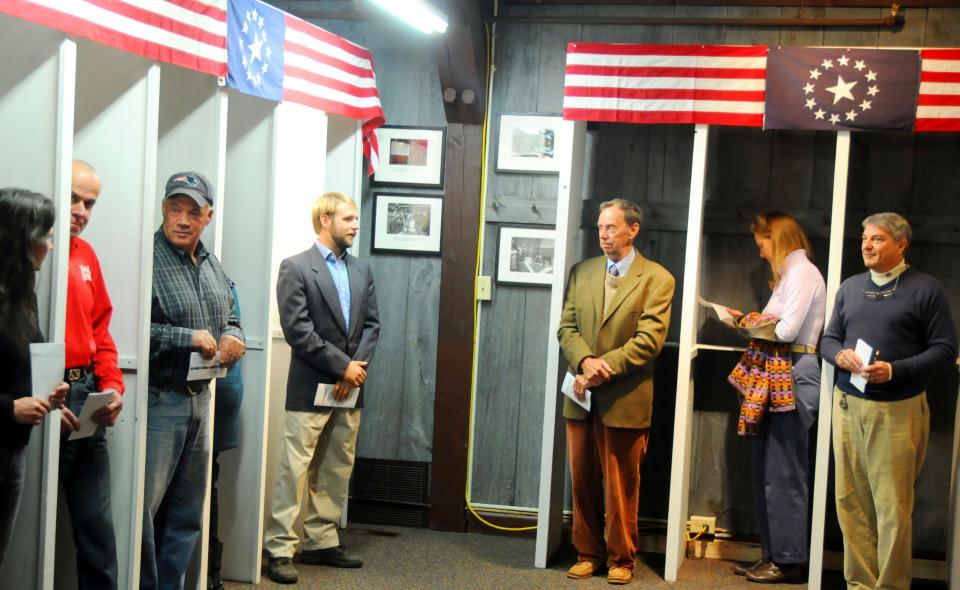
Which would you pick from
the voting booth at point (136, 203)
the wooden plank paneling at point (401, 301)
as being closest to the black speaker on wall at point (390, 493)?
the wooden plank paneling at point (401, 301)

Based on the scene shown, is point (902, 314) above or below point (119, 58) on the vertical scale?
below

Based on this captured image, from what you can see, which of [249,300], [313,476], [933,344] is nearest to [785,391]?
[933,344]

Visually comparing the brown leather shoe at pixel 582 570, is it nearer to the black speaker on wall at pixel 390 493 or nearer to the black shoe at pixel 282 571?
the black speaker on wall at pixel 390 493

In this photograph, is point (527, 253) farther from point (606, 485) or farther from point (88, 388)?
point (88, 388)

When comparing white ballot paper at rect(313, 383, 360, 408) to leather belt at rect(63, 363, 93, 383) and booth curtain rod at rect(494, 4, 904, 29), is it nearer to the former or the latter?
leather belt at rect(63, 363, 93, 383)

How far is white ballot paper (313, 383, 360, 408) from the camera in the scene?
4.73m

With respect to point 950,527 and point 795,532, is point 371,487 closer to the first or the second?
point 795,532

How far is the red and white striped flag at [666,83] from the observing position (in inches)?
192

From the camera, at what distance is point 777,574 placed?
5.03m

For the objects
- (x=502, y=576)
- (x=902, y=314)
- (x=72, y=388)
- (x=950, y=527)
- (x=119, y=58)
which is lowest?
(x=502, y=576)

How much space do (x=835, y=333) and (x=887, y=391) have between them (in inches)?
13.8

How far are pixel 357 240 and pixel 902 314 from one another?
265 cm

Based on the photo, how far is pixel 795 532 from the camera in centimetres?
498

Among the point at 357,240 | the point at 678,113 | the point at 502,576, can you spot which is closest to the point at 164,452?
the point at 502,576
